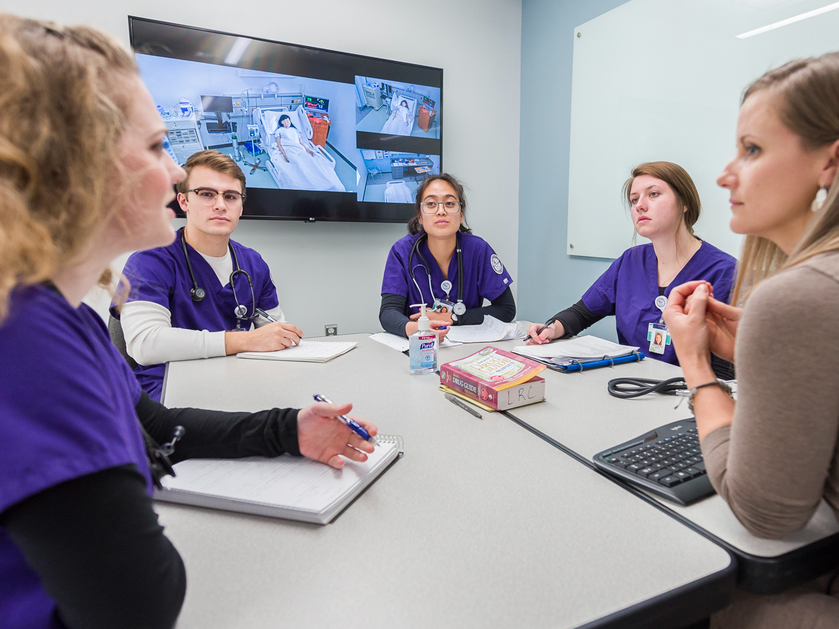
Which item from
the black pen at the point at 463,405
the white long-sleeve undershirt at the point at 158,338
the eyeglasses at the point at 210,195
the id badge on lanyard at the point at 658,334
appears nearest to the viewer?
the black pen at the point at 463,405

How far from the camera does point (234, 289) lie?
1.79 metres

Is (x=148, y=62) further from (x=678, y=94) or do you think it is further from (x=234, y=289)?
(x=678, y=94)

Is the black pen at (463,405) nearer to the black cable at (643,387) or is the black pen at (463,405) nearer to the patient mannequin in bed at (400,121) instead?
the black cable at (643,387)

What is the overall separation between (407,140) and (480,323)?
1.45 meters

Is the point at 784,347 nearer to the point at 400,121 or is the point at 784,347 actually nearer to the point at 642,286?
the point at 642,286

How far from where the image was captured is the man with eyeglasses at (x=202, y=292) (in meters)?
1.51

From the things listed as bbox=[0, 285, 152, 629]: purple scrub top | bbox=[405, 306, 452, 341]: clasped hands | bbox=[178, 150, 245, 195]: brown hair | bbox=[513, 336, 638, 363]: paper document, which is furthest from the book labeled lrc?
bbox=[178, 150, 245, 195]: brown hair

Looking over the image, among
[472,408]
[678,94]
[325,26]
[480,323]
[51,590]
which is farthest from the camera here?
[325,26]

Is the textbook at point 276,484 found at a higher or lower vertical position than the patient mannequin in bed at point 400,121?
lower

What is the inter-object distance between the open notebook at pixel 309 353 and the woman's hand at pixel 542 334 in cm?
64

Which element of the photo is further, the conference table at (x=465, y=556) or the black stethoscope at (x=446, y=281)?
the black stethoscope at (x=446, y=281)

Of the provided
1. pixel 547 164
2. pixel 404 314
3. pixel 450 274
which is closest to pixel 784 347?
pixel 404 314

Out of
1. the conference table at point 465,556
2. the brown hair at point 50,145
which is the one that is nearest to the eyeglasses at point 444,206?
the conference table at point 465,556

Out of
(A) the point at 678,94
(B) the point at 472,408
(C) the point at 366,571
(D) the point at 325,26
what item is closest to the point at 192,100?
(D) the point at 325,26
